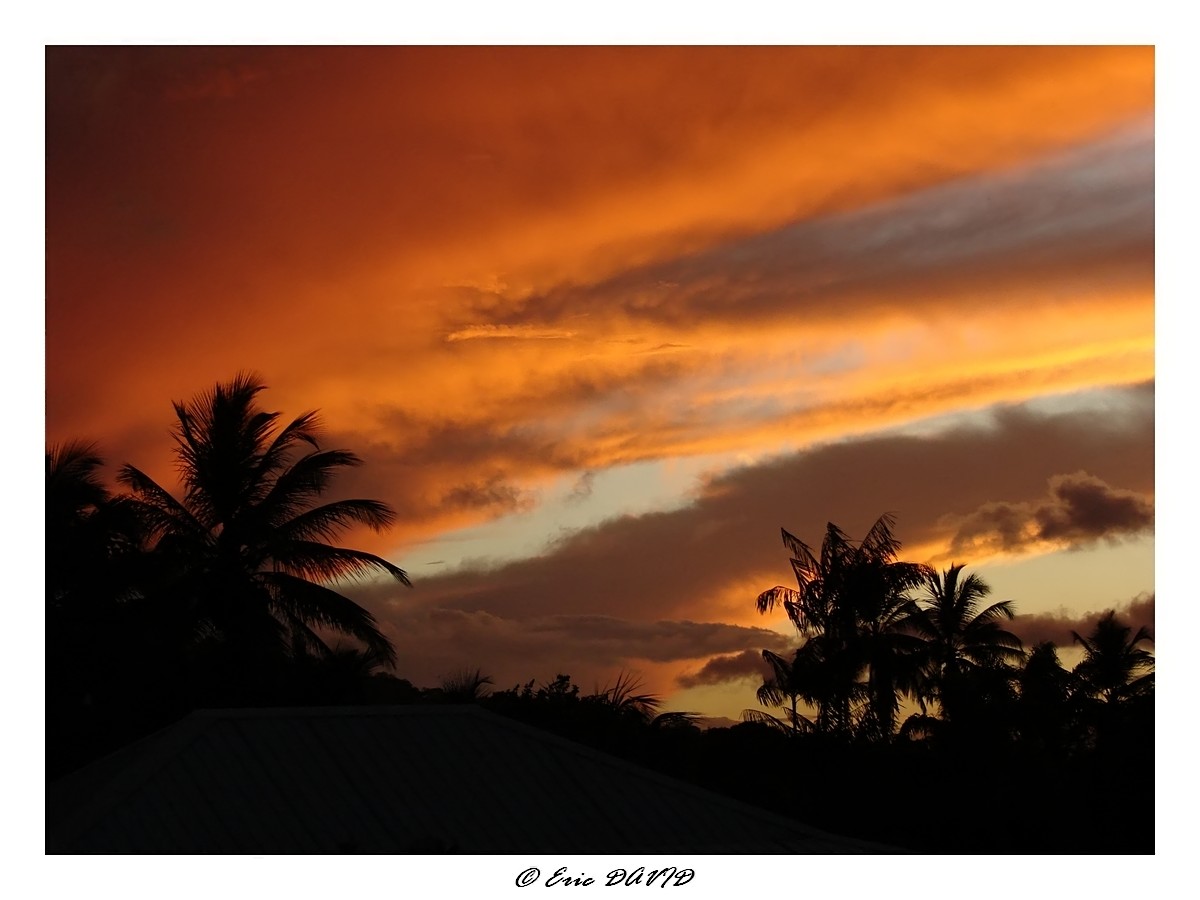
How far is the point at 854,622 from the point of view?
37.0m

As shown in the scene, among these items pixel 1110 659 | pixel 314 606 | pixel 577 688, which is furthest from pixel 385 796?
pixel 1110 659

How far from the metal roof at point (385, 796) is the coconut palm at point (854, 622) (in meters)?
18.7

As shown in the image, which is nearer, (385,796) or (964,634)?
(385,796)

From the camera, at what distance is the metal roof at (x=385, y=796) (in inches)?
596

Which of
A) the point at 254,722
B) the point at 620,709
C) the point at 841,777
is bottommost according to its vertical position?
the point at 841,777

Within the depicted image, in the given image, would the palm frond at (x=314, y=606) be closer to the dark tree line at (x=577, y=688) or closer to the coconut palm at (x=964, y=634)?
the dark tree line at (x=577, y=688)

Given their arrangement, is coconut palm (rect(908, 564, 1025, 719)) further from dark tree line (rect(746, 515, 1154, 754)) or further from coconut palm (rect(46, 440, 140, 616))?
coconut palm (rect(46, 440, 140, 616))

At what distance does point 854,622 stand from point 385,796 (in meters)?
22.7

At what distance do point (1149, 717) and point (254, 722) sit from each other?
83.6ft

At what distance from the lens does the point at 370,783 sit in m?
16.7

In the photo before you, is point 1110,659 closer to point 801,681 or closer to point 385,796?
point 801,681

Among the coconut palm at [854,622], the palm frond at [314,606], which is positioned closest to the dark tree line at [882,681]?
the coconut palm at [854,622]

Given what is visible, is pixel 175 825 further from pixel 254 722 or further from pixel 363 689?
pixel 363 689
